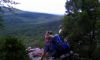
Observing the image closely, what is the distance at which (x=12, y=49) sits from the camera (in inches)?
379

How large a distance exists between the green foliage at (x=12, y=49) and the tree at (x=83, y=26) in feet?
17.6

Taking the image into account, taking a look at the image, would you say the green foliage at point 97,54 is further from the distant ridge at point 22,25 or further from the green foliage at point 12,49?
the green foliage at point 12,49

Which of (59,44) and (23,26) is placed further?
(23,26)

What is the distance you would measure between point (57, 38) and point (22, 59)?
3865mm

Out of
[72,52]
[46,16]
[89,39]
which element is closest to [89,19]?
[89,39]

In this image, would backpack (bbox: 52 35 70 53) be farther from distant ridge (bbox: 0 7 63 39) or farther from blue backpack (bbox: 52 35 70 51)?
distant ridge (bbox: 0 7 63 39)

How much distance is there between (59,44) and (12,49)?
3.87m

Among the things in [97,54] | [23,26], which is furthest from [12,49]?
[23,26]

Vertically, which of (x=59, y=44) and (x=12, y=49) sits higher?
(x=12, y=49)

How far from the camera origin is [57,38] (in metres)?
13.2

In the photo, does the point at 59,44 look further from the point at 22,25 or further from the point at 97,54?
the point at 22,25

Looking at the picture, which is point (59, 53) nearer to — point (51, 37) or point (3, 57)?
point (51, 37)

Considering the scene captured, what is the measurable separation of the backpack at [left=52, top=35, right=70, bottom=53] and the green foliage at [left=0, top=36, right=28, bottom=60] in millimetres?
3687

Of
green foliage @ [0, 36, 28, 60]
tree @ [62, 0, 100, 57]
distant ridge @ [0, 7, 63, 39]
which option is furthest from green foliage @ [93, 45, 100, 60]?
green foliage @ [0, 36, 28, 60]
